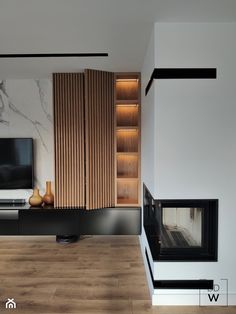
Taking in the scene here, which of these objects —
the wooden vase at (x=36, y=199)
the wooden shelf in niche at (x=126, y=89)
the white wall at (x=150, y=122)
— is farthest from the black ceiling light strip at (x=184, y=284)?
the wooden shelf in niche at (x=126, y=89)

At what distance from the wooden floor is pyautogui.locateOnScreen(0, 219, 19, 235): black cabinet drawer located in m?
0.19

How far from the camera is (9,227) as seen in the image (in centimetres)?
370

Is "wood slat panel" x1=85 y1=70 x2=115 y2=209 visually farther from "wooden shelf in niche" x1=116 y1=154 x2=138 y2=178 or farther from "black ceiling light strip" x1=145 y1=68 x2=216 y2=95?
"black ceiling light strip" x1=145 y1=68 x2=216 y2=95

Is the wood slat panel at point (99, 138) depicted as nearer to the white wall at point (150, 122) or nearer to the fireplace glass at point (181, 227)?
the white wall at point (150, 122)

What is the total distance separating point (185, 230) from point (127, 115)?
6.56 feet

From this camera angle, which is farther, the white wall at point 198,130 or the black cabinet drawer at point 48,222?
the black cabinet drawer at point 48,222

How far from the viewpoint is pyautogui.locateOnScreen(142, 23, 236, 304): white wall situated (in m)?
2.22

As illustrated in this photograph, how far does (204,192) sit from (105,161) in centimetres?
169

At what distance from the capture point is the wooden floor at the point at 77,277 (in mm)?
2273

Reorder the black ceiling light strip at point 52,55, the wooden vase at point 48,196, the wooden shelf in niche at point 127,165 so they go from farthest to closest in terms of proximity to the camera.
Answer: the wooden shelf in niche at point 127,165 → the wooden vase at point 48,196 → the black ceiling light strip at point 52,55

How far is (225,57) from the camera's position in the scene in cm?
223

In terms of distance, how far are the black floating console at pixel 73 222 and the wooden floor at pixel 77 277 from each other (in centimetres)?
20

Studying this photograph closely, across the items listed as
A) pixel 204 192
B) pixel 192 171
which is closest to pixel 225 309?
pixel 204 192

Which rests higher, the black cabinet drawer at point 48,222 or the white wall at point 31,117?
the white wall at point 31,117
